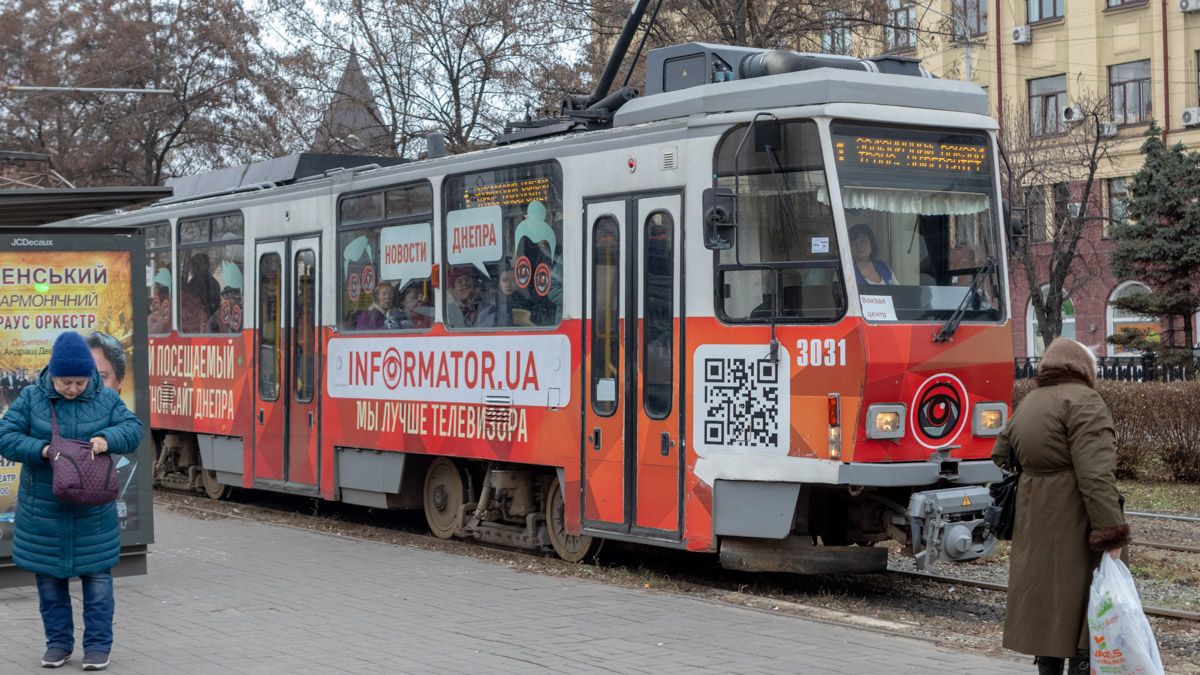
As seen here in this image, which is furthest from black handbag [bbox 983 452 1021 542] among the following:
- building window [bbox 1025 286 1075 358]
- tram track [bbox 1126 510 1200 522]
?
building window [bbox 1025 286 1075 358]

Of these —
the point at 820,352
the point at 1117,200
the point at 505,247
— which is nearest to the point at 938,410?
the point at 820,352

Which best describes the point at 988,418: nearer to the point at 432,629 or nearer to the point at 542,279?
the point at 542,279

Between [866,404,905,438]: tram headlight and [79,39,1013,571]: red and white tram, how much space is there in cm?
2

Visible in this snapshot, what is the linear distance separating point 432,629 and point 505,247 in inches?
163

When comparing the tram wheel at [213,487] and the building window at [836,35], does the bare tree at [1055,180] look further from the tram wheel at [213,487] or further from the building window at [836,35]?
the tram wheel at [213,487]

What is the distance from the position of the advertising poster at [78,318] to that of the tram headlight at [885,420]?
181 inches

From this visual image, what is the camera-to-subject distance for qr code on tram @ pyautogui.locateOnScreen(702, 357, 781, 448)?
994 centimetres

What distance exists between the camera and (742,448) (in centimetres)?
1005

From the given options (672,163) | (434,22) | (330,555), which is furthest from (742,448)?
(434,22)

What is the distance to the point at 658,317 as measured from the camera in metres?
10.6

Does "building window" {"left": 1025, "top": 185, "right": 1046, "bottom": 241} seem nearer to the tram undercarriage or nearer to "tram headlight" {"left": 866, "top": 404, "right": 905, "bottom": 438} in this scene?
the tram undercarriage

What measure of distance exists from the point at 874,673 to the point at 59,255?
222 inches

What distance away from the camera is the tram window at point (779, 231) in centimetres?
981

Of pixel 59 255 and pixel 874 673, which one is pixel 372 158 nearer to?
pixel 59 255
